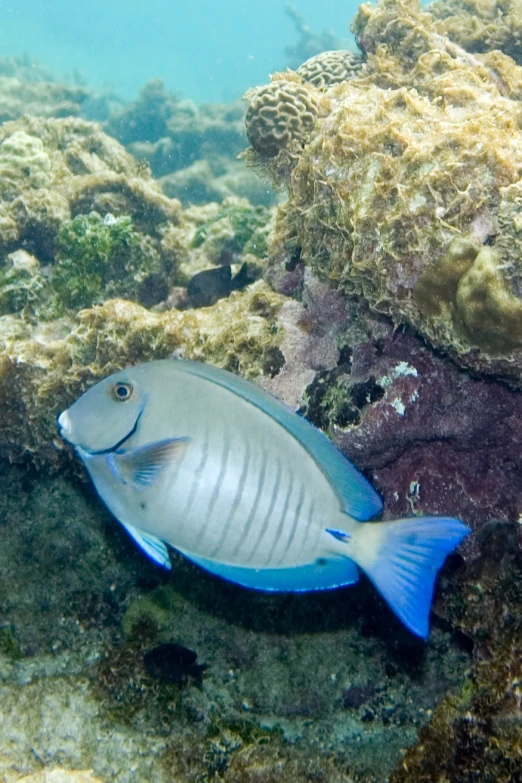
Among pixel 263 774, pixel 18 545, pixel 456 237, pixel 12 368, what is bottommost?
pixel 18 545

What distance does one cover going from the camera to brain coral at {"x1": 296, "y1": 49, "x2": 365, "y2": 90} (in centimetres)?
599

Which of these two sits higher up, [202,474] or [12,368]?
[202,474]

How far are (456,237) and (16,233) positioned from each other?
506cm

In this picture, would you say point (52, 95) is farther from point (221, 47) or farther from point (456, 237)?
point (221, 47)

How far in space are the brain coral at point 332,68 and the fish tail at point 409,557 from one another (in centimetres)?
580

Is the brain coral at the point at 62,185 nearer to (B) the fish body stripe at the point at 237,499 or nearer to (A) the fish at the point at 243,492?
(A) the fish at the point at 243,492

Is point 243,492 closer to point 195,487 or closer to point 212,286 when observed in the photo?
point 195,487

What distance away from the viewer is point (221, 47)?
374ft

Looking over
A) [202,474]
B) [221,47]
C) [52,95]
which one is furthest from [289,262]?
[221,47]

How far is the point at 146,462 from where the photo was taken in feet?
5.38

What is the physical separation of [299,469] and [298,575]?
366mm

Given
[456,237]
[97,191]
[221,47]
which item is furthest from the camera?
[221,47]

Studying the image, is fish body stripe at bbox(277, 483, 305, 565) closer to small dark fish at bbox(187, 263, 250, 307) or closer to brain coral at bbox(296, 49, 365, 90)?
small dark fish at bbox(187, 263, 250, 307)

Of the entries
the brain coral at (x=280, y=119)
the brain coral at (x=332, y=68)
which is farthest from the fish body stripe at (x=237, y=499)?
the brain coral at (x=332, y=68)
